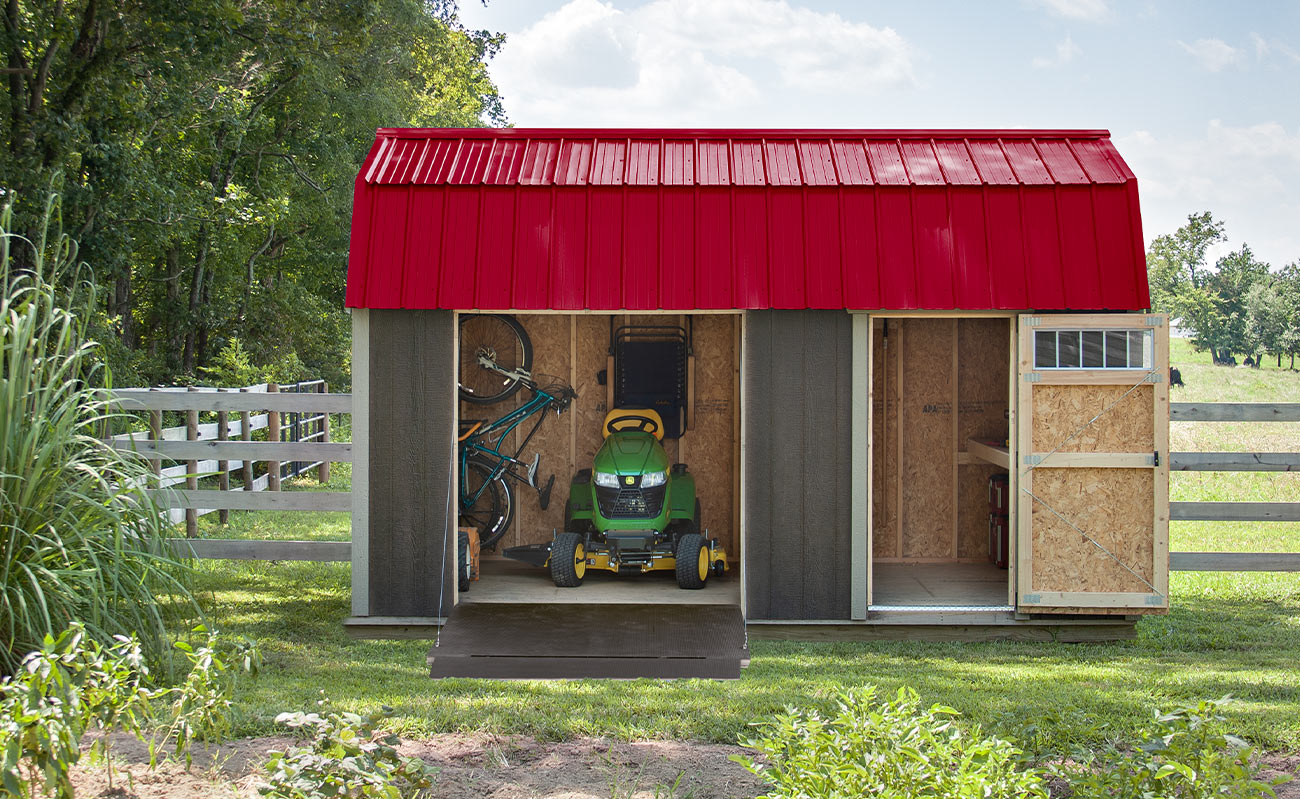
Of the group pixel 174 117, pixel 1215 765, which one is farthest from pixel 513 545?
pixel 174 117

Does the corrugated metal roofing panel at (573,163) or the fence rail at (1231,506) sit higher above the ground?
the corrugated metal roofing panel at (573,163)

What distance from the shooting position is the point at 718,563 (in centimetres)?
773

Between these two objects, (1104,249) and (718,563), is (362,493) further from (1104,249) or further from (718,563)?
(1104,249)

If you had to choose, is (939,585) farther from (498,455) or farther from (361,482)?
(361,482)

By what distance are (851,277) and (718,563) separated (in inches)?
96.4

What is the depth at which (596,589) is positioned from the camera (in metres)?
7.47

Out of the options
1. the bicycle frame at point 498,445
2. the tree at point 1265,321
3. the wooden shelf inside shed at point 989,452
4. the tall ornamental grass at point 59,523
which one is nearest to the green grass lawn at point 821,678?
the tall ornamental grass at point 59,523

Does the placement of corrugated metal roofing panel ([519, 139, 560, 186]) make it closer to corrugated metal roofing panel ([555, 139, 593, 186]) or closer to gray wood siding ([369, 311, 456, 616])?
corrugated metal roofing panel ([555, 139, 593, 186])

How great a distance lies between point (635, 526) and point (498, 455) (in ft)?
4.17

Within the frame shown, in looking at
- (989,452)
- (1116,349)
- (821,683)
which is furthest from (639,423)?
→ (1116,349)

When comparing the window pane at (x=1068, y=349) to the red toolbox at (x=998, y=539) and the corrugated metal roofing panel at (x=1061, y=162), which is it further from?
the red toolbox at (x=998, y=539)

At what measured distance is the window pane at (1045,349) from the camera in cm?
651

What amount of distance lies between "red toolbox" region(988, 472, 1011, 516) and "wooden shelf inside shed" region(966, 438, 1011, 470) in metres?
0.13

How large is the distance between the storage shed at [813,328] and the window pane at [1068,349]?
14 millimetres
